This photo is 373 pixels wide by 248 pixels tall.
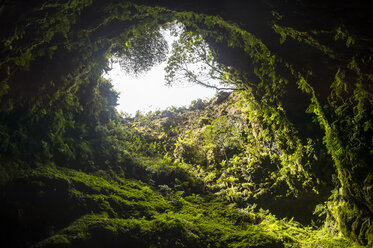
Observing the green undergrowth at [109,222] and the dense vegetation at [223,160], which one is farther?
the dense vegetation at [223,160]

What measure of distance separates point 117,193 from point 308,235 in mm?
4889

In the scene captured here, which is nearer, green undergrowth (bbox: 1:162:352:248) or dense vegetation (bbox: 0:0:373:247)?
green undergrowth (bbox: 1:162:352:248)

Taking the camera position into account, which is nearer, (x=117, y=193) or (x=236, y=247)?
(x=236, y=247)

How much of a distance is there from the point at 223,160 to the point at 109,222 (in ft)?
18.5

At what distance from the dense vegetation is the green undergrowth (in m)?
0.02

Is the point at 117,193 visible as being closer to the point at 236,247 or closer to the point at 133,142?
the point at 236,247

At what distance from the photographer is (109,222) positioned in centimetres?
365

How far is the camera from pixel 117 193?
16.8 ft

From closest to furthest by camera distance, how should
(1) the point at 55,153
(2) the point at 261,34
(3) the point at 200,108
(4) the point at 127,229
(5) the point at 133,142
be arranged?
(4) the point at 127,229, (2) the point at 261,34, (1) the point at 55,153, (5) the point at 133,142, (3) the point at 200,108

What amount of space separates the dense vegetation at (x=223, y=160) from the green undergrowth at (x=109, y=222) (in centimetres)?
2

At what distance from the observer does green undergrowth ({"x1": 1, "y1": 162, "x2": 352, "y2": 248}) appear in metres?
3.20

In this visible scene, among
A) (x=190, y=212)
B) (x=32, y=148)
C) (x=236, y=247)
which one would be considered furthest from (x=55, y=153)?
(x=236, y=247)

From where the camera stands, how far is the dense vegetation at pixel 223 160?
3.32 m

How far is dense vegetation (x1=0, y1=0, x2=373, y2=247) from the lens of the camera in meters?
3.32
